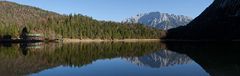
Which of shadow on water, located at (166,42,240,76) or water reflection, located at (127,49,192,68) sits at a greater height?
shadow on water, located at (166,42,240,76)

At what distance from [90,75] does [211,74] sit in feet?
46.1

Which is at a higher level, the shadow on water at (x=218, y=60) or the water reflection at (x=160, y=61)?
the shadow on water at (x=218, y=60)

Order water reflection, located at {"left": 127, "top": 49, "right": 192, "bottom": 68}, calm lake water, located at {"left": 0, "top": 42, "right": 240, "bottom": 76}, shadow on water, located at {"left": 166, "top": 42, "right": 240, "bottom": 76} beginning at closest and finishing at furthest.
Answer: shadow on water, located at {"left": 166, "top": 42, "right": 240, "bottom": 76} → calm lake water, located at {"left": 0, "top": 42, "right": 240, "bottom": 76} → water reflection, located at {"left": 127, "top": 49, "right": 192, "bottom": 68}

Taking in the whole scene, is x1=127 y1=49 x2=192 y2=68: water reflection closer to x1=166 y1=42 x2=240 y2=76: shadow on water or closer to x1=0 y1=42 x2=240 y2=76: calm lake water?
x1=0 y1=42 x2=240 y2=76: calm lake water

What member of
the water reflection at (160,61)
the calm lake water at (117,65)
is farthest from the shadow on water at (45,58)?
the water reflection at (160,61)

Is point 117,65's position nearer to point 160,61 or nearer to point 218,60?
point 160,61

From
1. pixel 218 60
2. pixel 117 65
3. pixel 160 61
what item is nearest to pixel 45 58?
pixel 117 65

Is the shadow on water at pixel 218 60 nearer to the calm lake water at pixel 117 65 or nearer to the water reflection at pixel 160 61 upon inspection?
the calm lake water at pixel 117 65

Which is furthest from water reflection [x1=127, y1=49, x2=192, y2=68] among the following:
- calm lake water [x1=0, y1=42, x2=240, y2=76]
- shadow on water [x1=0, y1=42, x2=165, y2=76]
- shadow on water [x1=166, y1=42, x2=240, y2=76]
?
shadow on water [x1=0, y1=42, x2=165, y2=76]

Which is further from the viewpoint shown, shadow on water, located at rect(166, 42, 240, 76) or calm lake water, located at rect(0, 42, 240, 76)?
calm lake water, located at rect(0, 42, 240, 76)

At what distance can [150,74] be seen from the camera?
47.6 m

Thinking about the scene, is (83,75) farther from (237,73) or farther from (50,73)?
(237,73)

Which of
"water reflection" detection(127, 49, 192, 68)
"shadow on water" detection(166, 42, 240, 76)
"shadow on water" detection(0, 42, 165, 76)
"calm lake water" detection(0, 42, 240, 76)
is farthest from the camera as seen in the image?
"water reflection" detection(127, 49, 192, 68)

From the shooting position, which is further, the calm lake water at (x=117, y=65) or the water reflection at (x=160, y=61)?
the water reflection at (x=160, y=61)
